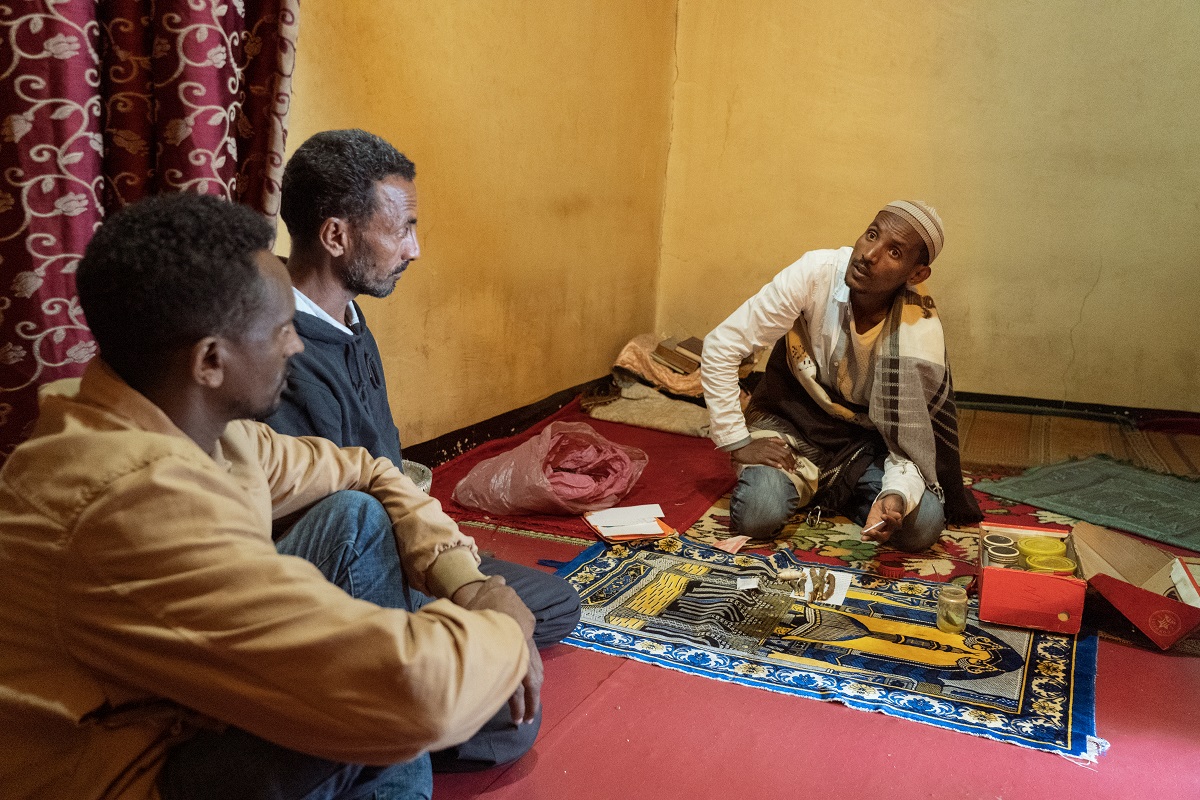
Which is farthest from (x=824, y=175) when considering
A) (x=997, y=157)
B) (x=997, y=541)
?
(x=997, y=541)

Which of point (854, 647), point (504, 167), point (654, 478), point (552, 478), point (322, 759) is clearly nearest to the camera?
point (322, 759)

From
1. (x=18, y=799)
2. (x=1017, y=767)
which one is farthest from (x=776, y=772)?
(x=18, y=799)

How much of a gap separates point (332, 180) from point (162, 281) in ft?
3.51

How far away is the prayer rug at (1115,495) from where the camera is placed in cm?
342

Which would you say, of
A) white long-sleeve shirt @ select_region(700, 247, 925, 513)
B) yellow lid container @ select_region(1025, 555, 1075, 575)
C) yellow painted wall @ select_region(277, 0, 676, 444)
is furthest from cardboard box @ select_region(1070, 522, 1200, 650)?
yellow painted wall @ select_region(277, 0, 676, 444)

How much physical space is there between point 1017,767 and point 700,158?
13.7ft

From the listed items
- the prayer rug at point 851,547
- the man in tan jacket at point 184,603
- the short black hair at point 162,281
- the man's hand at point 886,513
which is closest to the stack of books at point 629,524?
the prayer rug at point 851,547

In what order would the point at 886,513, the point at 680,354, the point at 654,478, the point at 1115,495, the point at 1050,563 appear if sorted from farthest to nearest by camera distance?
the point at 680,354 < the point at 654,478 < the point at 1115,495 < the point at 886,513 < the point at 1050,563

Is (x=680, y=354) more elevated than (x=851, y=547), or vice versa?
(x=680, y=354)

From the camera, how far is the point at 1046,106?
15.9 ft

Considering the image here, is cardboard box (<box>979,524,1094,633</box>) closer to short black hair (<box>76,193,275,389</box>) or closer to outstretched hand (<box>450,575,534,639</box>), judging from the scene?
outstretched hand (<box>450,575,534,639</box>)

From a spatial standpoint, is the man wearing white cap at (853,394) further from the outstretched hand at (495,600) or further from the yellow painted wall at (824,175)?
the outstretched hand at (495,600)

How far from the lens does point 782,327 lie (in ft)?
10.9

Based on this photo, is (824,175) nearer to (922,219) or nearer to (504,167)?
(504,167)
